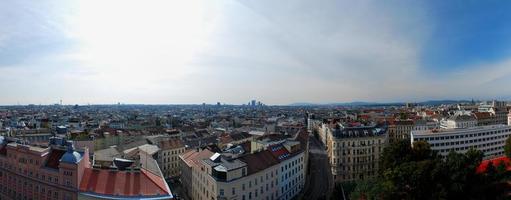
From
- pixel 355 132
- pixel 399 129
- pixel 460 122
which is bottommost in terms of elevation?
pixel 399 129

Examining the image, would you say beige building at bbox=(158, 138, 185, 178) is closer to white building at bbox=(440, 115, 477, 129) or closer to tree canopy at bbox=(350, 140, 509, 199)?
tree canopy at bbox=(350, 140, 509, 199)

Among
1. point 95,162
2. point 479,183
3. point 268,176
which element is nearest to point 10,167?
point 95,162

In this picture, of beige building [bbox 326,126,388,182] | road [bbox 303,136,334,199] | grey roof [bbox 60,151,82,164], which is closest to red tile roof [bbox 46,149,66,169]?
grey roof [bbox 60,151,82,164]

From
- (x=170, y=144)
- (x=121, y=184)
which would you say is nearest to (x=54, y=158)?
(x=121, y=184)

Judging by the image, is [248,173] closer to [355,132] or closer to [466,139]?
[355,132]

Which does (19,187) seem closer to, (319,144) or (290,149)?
(290,149)
